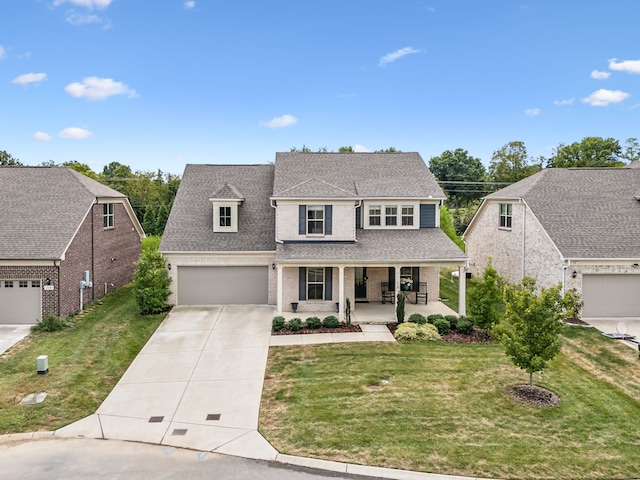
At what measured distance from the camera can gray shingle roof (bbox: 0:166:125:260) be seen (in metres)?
17.4

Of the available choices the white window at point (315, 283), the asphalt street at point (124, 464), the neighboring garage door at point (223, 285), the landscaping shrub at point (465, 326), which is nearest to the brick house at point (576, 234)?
the landscaping shrub at point (465, 326)

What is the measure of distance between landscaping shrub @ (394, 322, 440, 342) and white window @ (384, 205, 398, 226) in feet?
20.9

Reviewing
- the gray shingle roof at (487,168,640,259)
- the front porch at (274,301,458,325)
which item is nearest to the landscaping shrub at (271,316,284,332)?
the front porch at (274,301,458,325)

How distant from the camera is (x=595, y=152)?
50.5 metres

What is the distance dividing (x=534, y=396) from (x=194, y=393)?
8760 mm

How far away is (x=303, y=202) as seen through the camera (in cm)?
1969

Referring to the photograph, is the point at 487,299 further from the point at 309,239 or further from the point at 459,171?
the point at 459,171

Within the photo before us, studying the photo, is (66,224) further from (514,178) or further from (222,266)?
(514,178)

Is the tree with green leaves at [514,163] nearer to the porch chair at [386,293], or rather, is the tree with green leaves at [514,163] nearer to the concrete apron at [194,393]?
the porch chair at [386,293]

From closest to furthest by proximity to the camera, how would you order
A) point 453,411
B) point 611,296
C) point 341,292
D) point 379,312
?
point 453,411 → point 341,292 → point 611,296 → point 379,312

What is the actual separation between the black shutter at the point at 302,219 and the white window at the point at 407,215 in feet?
16.2

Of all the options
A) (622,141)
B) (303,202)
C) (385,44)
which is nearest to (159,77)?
(385,44)

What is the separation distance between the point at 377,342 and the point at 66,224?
1413 centimetres

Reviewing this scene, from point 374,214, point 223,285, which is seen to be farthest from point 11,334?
point 374,214
